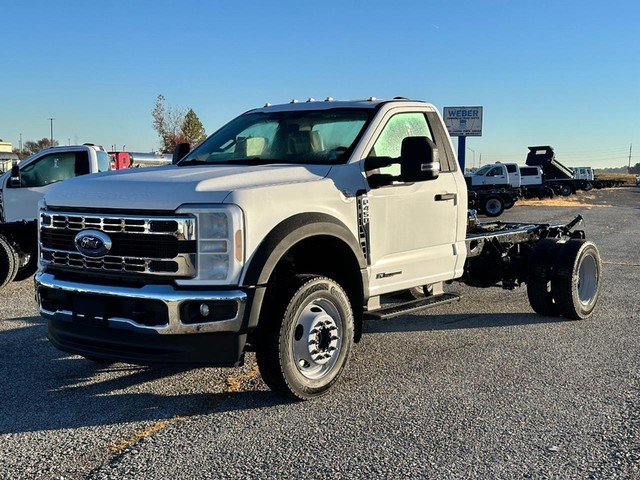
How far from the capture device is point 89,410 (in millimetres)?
4676

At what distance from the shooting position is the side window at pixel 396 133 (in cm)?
566

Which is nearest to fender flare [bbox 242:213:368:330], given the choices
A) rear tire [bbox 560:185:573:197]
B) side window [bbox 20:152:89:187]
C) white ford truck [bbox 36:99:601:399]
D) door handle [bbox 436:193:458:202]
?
white ford truck [bbox 36:99:601:399]

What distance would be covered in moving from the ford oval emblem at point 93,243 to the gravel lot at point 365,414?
108 cm

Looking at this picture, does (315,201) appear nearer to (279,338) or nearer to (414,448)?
(279,338)

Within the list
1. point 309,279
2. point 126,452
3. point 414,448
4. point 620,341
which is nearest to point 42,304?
point 126,452

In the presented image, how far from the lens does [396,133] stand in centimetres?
594

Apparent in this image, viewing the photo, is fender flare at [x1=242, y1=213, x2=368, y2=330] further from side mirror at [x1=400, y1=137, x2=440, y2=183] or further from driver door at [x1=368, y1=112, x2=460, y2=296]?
Result: side mirror at [x1=400, y1=137, x2=440, y2=183]

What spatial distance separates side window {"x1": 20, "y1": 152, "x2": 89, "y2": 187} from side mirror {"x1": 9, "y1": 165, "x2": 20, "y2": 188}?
15cm

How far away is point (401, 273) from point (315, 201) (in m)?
1.20

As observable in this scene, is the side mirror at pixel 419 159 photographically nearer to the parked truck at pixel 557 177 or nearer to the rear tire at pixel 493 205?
the rear tire at pixel 493 205

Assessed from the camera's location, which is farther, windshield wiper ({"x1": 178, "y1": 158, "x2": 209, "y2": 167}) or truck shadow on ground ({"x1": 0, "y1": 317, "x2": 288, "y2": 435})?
windshield wiper ({"x1": 178, "y1": 158, "x2": 209, "y2": 167})

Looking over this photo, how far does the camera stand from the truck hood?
4387mm

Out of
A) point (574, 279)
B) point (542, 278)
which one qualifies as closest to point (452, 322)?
point (542, 278)

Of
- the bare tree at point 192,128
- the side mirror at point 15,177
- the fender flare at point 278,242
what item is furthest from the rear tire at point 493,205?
the bare tree at point 192,128
